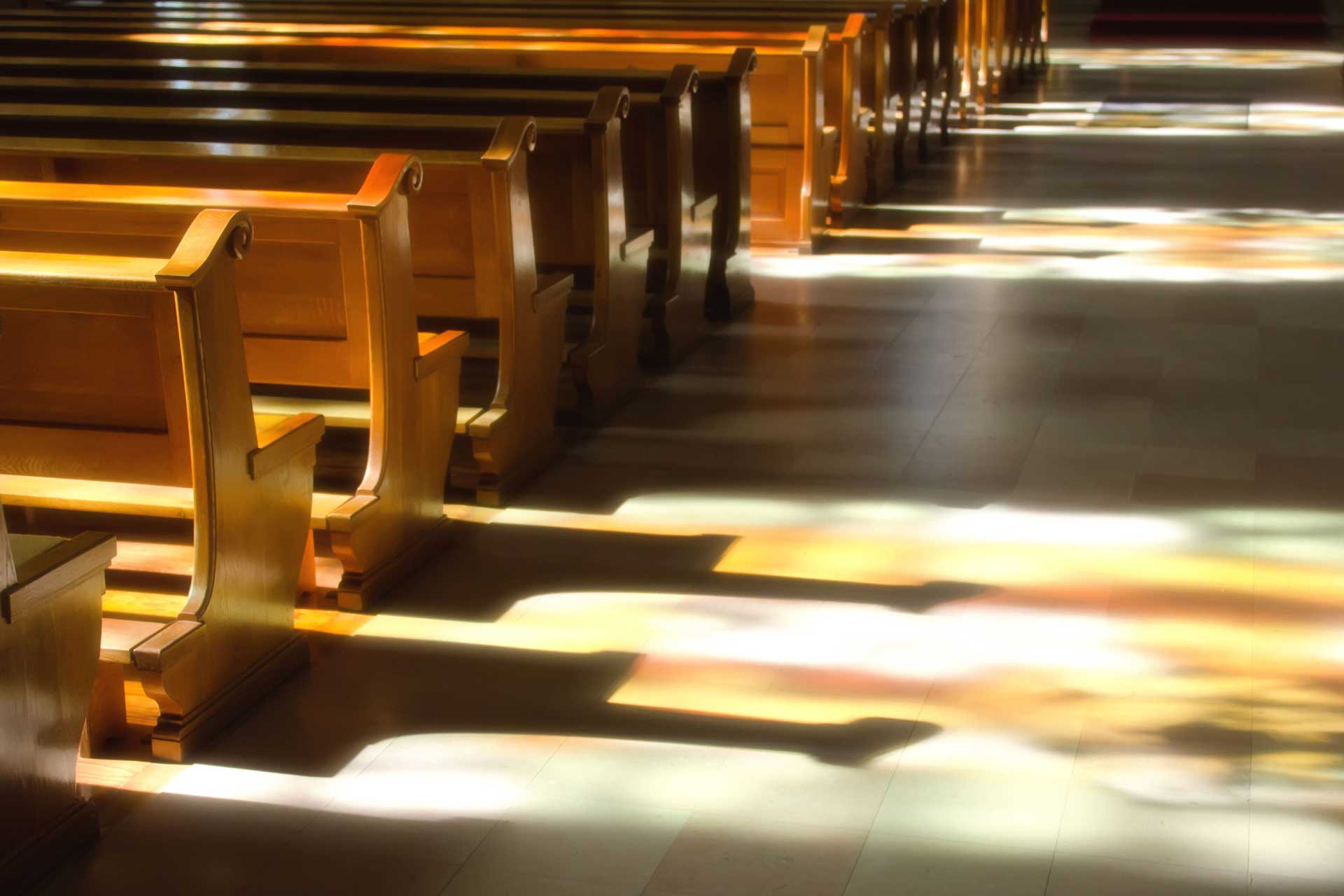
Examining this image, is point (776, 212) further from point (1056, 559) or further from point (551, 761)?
point (551, 761)

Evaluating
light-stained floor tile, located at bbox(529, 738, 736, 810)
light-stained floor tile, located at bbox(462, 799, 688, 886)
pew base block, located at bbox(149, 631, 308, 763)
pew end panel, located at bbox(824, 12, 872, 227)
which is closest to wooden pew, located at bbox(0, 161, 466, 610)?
pew base block, located at bbox(149, 631, 308, 763)

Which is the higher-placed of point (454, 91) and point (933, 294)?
point (454, 91)

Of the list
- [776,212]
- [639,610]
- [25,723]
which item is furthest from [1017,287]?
[25,723]

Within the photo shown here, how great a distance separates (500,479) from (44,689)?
1553mm

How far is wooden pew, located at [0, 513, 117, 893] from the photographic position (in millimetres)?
2141

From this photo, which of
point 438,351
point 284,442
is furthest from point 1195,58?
point 284,442

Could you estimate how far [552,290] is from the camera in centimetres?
386

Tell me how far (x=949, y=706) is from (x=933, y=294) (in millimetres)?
3077

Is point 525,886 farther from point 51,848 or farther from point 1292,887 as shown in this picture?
point 1292,887

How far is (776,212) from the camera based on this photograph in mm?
6301

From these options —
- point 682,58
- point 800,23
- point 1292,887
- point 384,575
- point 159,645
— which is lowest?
point 1292,887

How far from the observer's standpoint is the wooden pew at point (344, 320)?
3.06 meters

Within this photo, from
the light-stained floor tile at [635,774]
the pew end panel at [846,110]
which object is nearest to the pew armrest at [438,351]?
the light-stained floor tile at [635,774]

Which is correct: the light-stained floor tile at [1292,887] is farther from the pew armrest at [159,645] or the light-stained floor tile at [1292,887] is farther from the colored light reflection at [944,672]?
the pew armrest at [159,645]
